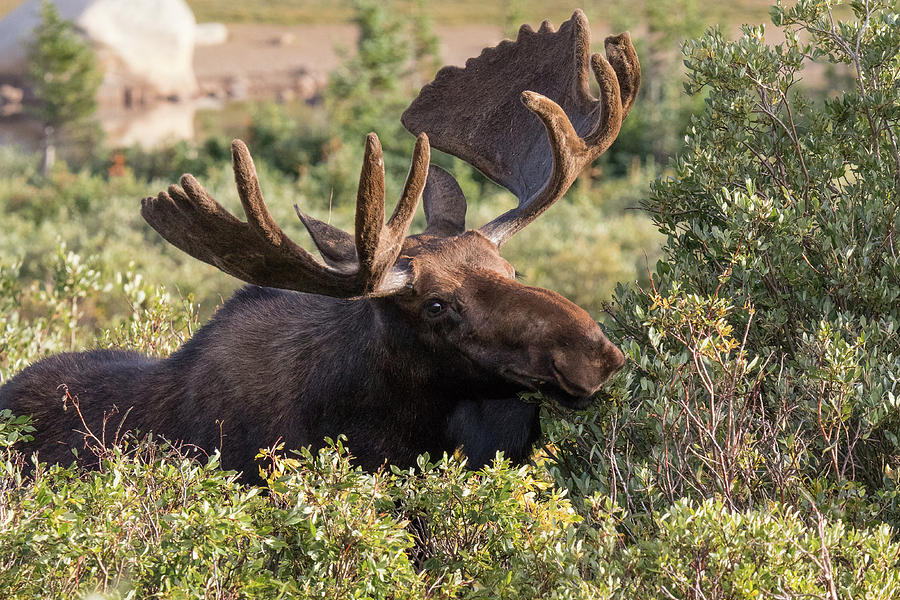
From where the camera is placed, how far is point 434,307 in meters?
4.08

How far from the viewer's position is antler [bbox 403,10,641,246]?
15.1 ft

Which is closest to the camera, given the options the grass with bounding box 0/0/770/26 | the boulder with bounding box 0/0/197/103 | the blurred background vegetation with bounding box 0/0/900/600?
the blurred background vegetation with bounding box 0/0/900/600

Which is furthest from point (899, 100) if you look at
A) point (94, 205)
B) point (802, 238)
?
point (94, 205)

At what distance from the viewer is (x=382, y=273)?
3.94 meters

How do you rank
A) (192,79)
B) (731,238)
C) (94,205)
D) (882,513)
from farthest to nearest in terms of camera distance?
1. (192,79)
2. (94,205)
3. (731,238)
4. (882,513)

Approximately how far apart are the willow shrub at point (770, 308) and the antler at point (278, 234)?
94cm

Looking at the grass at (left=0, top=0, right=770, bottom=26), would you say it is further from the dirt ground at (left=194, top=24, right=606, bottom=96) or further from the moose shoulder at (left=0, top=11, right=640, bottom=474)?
the moose shoulder at (left=0, top=11, right=640, bottom=474)

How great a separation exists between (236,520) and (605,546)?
1.07m

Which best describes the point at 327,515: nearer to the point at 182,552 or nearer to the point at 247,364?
the point at 182,552

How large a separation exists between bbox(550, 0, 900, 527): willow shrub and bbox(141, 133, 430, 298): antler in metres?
0.94

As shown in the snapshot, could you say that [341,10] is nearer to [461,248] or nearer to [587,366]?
[461,248]

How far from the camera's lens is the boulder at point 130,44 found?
4272 centimetres

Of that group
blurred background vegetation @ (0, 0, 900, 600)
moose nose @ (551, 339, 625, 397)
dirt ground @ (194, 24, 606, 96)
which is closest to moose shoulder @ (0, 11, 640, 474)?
moose nose @ (551, 339, 625, 397)

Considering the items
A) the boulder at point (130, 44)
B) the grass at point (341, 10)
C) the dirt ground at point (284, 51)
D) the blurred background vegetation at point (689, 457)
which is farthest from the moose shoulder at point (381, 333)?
the grass at point (341, 10)
